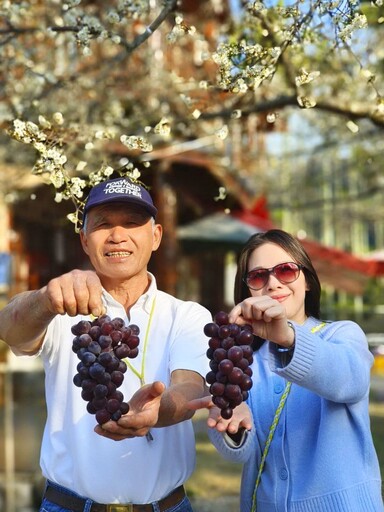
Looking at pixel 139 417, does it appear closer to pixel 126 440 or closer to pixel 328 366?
A: pixel 126 440

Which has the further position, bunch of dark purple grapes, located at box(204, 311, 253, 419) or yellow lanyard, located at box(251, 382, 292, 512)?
yellow lanyard, located at box(251, 382, 292, 512)

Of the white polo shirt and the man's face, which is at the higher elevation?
the man's face

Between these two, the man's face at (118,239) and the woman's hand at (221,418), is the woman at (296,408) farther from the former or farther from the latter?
the man's face at (118,239)

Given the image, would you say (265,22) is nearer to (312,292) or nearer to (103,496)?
(312,292)

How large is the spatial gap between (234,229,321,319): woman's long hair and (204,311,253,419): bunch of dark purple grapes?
21.8 inches

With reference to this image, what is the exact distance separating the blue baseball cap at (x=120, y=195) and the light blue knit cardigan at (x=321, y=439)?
0.64 meters

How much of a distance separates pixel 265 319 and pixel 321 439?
1.67 feet

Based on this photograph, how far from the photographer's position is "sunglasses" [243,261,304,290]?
271 centimetres

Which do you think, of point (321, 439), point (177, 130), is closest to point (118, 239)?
point (321, 439)

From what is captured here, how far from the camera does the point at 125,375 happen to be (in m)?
2.69

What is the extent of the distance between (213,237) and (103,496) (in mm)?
11559

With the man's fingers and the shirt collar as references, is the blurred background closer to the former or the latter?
the shirt collar

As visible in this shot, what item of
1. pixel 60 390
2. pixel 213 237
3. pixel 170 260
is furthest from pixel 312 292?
pixel 213 237

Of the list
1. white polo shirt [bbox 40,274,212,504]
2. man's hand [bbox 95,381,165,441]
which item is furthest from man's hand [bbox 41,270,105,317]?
white polo shirt [bbox 40,274,212,504]
